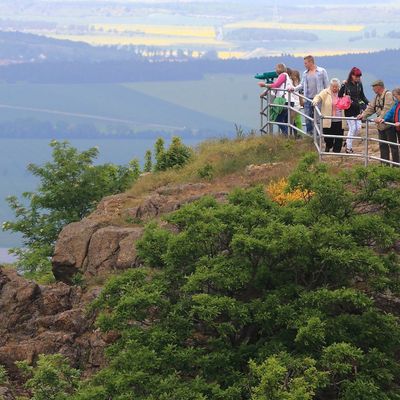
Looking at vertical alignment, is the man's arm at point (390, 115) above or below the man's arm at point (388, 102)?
below

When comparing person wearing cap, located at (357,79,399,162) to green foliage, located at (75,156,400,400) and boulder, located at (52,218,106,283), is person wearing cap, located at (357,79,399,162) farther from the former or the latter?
boulder, located at (52,218,106,283)

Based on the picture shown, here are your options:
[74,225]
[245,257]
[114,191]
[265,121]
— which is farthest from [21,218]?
[245,257]

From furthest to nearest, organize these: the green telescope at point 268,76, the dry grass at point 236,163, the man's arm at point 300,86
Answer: the green telescope at point 268,76
the man's arm at point 300,86
the dry grass at point 236,163

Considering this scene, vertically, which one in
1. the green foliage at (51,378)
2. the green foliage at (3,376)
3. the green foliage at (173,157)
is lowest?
the green foliage at (3,376)

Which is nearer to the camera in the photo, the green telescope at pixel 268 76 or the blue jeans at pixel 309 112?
the blue jeans at pixel 309 112

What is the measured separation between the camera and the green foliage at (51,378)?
→ 2417 cm

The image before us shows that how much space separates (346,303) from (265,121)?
1324 centimetres

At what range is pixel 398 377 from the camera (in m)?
22.7

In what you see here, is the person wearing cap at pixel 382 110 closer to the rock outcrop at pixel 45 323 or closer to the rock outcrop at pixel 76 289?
the rock outcrop at pixel 76 289

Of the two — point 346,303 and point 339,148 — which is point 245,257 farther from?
point 339,148

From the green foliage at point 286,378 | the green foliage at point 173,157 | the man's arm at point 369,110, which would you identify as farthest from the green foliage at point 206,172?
the green foliage at point 286,378

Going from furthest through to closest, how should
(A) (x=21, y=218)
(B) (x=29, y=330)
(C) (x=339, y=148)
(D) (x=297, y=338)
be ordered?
(A) (x=21, y=218)
(C) (x=339, y=148)
(B) (x=29, y=330)
(D) (x=297, y=338)

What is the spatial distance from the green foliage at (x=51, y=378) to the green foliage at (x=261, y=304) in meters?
0.93

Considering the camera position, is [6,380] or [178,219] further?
[6,380]
